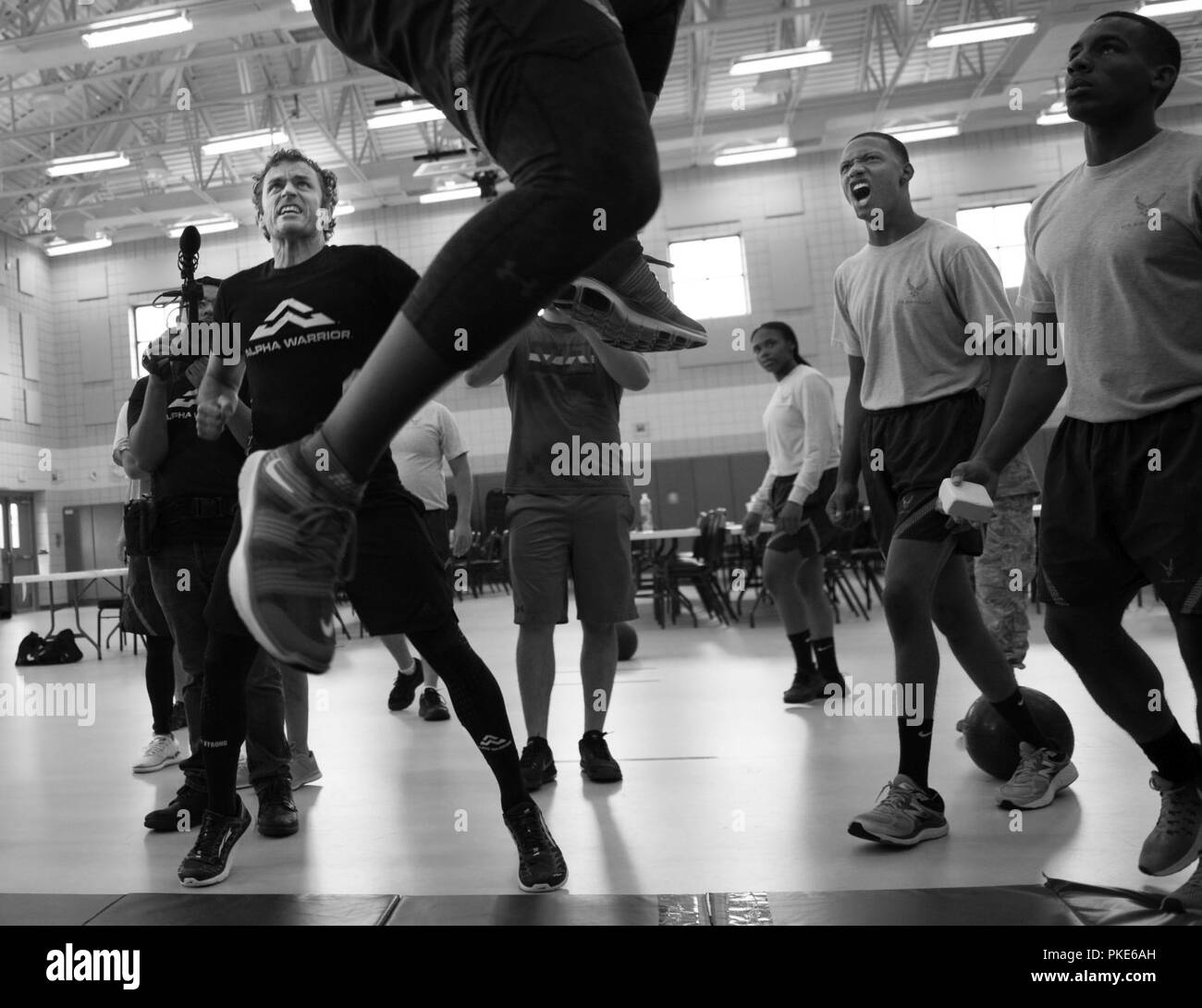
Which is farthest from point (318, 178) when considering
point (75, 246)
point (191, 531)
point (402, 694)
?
point (75, 246)

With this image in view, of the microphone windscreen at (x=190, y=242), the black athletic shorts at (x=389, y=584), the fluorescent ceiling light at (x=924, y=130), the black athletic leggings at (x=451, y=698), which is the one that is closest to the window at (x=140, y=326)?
the fluorescent ceiling light at (x=924, y=130)

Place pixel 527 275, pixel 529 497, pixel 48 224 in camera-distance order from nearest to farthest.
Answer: pixel 527 275 → pixel 529 497 → pixel 48 224

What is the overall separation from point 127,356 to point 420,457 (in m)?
16.0

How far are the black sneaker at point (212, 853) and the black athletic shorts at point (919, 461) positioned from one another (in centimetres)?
180

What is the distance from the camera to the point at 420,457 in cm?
515

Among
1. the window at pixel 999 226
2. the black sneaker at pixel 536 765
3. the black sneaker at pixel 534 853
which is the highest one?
the window at pixel 999 226

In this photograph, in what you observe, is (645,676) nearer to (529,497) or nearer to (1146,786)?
(529,497)

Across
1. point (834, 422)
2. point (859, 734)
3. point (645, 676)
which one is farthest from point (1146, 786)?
point (645, 676)

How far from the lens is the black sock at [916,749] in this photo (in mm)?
2432

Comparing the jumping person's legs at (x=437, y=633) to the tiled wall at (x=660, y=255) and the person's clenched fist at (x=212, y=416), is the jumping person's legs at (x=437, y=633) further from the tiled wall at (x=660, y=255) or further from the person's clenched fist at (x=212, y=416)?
the tiled wall at (x=660, y=255)

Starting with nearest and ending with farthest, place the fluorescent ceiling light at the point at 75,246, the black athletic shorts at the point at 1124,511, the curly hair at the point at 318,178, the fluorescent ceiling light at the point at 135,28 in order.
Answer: the black athletic shorts at the point at 1124,511 < the curly hair at the point at 318,178 < the fluorescent ceiling light at the point at 135,28 < the fluorescent ceiling light at the point at 75,246

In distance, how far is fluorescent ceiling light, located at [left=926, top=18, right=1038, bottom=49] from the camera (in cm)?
1178

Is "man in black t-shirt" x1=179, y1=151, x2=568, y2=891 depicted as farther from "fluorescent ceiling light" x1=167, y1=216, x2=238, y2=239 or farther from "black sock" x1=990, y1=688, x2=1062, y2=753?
"fluorescent ceiling light" x1=167, y1=216, x2=238, y2=239

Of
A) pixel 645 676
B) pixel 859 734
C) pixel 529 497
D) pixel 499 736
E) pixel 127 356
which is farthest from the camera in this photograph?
pixel 127 356
